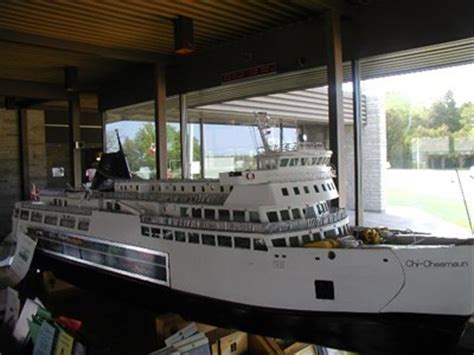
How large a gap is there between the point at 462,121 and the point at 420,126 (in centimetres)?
63

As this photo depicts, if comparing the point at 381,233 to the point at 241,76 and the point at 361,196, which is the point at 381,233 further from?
the point at 241,76

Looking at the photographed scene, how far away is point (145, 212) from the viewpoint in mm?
5879

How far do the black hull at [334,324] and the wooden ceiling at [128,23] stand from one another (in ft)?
14.0

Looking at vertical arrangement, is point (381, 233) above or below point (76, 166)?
below

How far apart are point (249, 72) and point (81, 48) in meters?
3.30

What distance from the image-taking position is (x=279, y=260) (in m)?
4.39

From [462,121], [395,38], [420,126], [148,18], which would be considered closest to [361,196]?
[420,126]

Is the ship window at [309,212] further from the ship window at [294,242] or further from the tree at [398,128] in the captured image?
the tree at [398,128]

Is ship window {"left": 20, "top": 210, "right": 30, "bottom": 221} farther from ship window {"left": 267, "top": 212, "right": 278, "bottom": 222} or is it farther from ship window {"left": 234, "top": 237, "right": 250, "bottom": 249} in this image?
ship window {"left": 267, "top": 212, "right": 278, "bottom": 222}

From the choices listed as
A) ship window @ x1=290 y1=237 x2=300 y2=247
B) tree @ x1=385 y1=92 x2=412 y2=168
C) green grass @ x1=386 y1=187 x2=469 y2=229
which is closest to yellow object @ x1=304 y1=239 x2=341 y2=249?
ship window @ x1=290 y1=237 x2=300 y2=247

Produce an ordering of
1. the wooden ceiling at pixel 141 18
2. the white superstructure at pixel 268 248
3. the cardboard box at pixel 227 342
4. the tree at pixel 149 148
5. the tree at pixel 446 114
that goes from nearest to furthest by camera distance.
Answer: the white superstructure at pixel 268 248 → the cardboard box at pixel 227 342 → the tree at pixel 446 114 → the wooden ceiling at pixel 141 18 → the tree at pixel 149 148

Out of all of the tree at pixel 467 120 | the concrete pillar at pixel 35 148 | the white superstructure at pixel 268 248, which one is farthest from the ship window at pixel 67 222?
the concrete pillar at pixel 35 148

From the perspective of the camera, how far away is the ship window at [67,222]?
22.5ft

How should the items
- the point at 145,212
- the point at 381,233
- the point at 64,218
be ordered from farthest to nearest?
the point at 64,218 < the point at 145,212 < the point at 381,233
